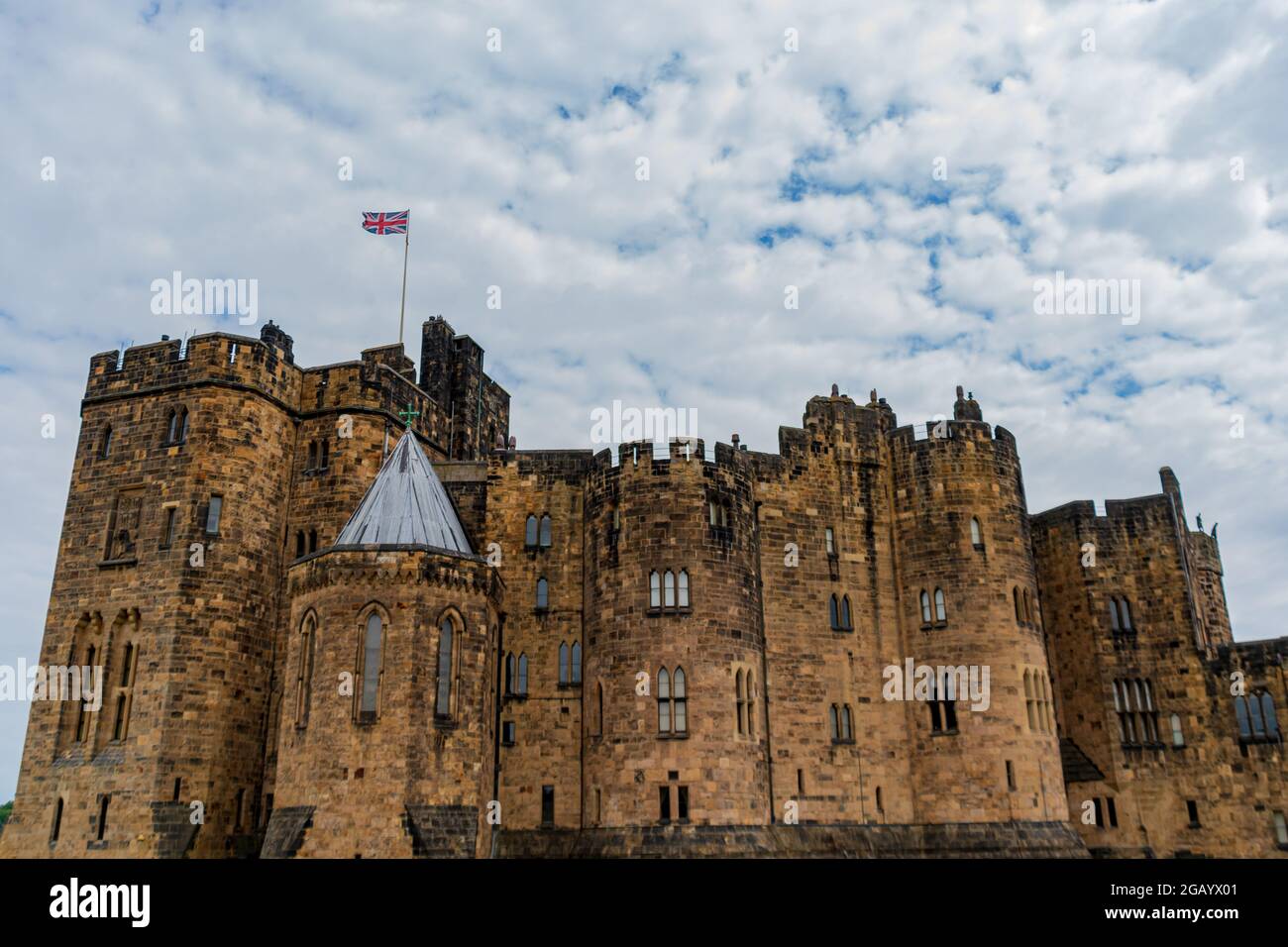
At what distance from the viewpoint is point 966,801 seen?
35094mm

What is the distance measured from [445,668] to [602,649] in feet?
17.4

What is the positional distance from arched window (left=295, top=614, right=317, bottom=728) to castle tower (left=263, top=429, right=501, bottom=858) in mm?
30

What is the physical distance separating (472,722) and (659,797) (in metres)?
6.06

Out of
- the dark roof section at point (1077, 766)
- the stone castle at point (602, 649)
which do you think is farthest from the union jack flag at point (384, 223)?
the dark roof section at point (1077, 766)

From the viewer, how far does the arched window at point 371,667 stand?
30.0 metres

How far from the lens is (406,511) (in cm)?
3338

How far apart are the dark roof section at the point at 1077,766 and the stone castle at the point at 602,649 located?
0.10m

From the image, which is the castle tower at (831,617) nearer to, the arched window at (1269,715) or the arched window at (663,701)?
the arched window at (663,701)

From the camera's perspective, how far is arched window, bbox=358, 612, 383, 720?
29995mm

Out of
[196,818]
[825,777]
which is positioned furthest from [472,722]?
[825,777]

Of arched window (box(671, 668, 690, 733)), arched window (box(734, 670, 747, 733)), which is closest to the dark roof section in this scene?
arched window (box(734, 670, 747, 733))
